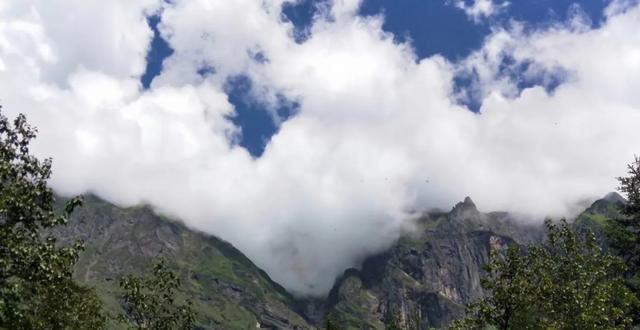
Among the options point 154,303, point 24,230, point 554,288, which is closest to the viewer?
point 24,230

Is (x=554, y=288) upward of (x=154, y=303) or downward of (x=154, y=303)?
upward

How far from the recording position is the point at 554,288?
38.0 meters

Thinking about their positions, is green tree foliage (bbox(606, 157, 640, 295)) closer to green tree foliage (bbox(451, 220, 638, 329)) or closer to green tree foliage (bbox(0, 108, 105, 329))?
green tree foliage (bbox(451, 220, 638, 329))

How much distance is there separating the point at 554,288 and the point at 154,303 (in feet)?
92.6

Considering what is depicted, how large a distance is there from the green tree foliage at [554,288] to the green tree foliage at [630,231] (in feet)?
55.0

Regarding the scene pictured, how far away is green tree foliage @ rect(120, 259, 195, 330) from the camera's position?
42.9 metres

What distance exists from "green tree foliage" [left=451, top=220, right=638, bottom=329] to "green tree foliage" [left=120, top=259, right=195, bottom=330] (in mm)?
21237

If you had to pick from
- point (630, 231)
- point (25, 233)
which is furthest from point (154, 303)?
point (630, 231)

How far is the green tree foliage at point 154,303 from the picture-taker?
141ft

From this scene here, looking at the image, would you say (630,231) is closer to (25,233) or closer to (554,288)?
(554,288)

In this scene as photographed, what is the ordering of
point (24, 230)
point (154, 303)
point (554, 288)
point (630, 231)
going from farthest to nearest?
point (630, 231) → point (154, 303) → point (554, 288) → point (24, 230)

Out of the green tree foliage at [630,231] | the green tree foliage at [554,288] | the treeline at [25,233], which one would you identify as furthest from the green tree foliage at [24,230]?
the green tree foliage at [630,231]

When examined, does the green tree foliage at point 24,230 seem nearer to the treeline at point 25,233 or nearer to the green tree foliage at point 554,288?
the treeline at point 25,233

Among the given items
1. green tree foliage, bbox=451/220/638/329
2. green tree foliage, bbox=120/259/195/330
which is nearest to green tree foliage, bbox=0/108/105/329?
green tree foliage, bbox=120/259/195/330
